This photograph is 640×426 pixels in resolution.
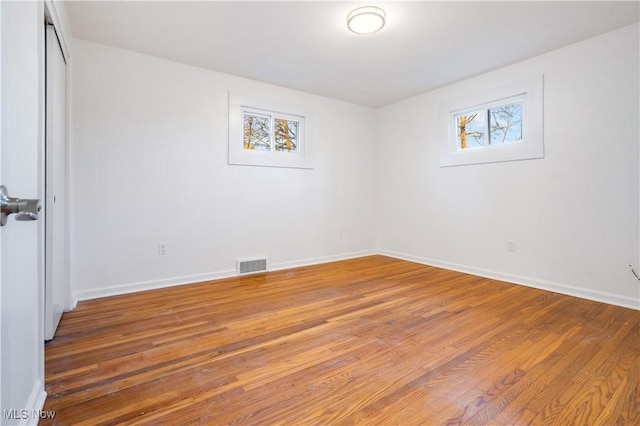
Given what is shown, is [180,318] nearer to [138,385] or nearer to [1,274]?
[138,385]

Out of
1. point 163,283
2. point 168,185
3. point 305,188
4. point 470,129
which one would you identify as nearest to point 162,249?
point 163,283

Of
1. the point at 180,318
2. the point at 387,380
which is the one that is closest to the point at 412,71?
the point at 387,380

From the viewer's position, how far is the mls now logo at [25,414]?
37.3 inches

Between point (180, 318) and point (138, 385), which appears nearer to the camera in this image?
point (138, 385)

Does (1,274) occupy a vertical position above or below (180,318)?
above

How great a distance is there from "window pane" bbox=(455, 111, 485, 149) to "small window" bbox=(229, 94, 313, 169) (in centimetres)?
203

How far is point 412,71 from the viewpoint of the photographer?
136 inches

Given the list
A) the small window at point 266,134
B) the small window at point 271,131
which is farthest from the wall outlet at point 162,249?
the small window at point 271,131

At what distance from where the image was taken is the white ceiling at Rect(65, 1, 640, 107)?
2303 mm

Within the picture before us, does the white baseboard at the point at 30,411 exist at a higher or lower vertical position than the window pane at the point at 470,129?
lower

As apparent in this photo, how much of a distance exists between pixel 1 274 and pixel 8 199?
0.82 feet

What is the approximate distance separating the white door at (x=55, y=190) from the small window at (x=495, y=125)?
4.01 meters

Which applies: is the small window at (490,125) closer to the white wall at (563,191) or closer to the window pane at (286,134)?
the white wall at (563,191)

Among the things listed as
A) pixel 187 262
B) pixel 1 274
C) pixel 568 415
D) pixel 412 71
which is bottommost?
pixel 568 415
